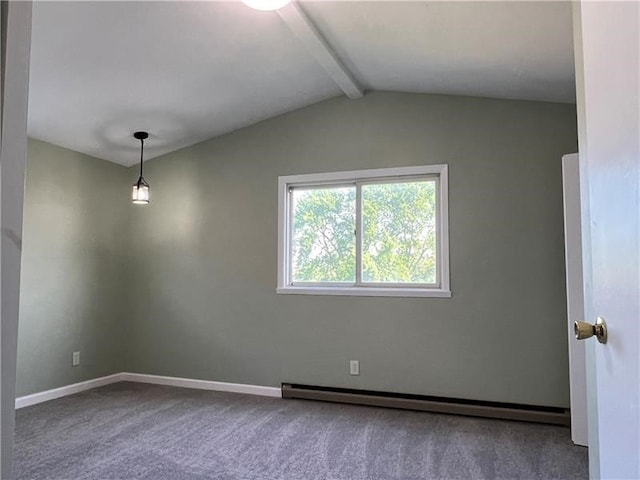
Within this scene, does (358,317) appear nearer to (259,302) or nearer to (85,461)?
(259,302)

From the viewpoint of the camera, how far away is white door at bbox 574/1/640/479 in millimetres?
756

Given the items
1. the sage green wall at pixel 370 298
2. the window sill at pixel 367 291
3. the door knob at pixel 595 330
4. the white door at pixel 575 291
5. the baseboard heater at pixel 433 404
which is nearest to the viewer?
the door knob at pixel 595 330

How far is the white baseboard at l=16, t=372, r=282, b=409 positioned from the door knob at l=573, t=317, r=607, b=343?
3.30 m

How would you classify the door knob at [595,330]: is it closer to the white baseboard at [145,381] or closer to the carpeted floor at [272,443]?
the carpeted floor at [272,443]

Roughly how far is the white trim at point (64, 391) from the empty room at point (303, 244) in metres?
0.02

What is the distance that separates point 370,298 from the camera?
3756 millimetres

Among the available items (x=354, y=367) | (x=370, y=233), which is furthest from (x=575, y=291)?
(x=354, y=367)

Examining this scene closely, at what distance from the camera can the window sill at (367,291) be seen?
11.8 ft

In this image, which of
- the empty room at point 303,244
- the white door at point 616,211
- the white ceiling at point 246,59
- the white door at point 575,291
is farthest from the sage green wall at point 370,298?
the white door at point 616,211

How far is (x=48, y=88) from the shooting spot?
303 cm

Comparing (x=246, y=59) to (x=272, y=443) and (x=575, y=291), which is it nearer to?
(x=272, y=443)

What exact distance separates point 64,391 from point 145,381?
0.73m

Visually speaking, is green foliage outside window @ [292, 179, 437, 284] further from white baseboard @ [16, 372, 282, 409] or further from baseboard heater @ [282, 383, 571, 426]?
white baseboard @ [16, 372, 282, 409]

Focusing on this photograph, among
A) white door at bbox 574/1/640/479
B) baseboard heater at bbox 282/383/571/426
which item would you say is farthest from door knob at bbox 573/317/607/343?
baseboard heater at bbox 282/383/571/426
